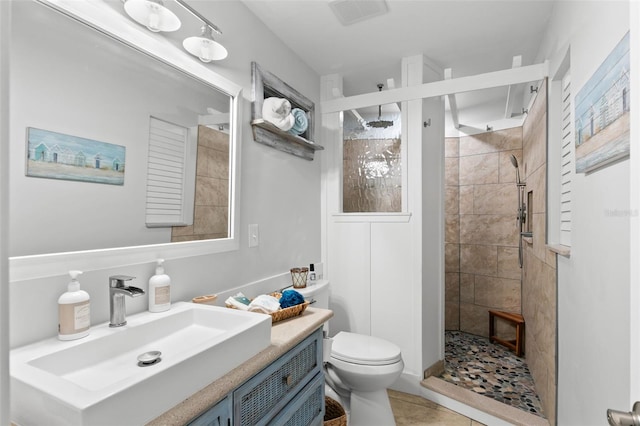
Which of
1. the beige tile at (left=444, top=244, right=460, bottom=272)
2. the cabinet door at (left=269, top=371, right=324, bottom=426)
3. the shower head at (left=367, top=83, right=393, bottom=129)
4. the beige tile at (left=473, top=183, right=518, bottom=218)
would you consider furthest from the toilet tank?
the beige tile at (left=473, top=183, right=518, bottom=218)

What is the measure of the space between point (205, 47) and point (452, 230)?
3259 mm

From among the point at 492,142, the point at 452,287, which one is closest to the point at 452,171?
the point at 492,142

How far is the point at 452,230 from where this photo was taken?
3.78 m

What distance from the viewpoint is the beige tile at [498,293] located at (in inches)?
134

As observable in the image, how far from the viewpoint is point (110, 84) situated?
1152 millimetres

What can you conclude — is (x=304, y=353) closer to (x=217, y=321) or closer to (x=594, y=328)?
(x=217, y=321)

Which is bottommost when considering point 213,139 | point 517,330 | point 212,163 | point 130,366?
point 517,330

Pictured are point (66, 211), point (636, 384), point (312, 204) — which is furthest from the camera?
point (312, 204)

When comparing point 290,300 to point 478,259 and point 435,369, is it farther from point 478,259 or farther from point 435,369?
point 478,259

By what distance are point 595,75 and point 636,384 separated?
1012mm

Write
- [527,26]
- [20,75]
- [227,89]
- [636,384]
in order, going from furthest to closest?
[527,26] → [227,89] → [20,75] → [636,384]

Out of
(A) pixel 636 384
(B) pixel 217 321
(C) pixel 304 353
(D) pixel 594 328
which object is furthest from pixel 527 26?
(B) pixel 217 321

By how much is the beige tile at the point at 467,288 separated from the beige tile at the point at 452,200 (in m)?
0.75

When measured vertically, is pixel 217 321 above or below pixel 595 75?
below
